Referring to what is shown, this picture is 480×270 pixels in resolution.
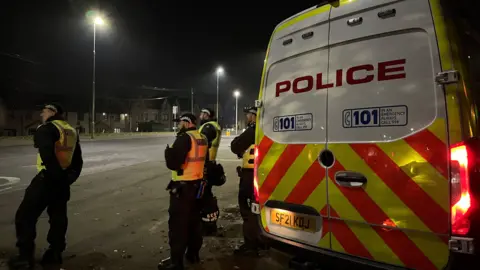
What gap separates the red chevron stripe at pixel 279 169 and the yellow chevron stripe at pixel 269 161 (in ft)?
0.10

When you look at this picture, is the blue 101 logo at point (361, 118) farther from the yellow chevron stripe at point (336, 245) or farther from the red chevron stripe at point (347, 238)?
the yellow chevron stripe at point (336, 245)

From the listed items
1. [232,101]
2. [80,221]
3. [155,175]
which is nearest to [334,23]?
[80,221]

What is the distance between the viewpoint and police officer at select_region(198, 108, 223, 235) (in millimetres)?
4988

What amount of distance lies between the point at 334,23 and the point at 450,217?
154 centimetres

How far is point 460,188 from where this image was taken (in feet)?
7.03

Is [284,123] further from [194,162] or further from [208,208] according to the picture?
[208,208]

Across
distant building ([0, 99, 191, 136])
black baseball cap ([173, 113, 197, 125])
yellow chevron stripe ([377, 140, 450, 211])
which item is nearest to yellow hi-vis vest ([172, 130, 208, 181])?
black baseball cap ([173, 113, 197, 125])

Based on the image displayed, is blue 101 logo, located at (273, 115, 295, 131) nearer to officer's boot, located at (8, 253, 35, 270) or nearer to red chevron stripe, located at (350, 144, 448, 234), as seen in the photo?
red chevron stripe, located at (350, 144, 448, 234)

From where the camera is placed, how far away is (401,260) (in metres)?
2.39

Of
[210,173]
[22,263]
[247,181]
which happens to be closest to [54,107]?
[22,263]

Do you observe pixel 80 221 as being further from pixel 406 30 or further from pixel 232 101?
pixel 232 101

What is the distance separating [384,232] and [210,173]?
2.87 m

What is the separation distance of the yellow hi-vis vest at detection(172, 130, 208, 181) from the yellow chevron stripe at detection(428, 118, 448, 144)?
233 centimetres

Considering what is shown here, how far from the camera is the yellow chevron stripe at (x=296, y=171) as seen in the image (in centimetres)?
289
